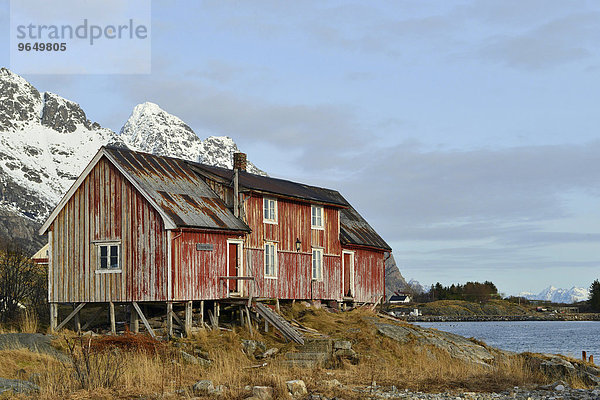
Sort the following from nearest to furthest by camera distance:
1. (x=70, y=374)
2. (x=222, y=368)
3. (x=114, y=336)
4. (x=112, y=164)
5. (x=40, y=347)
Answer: (x=70, y=374) → (x=222, y=368) → (x=40, y=347) → (x=114, y=336) → (x=112, y=164)

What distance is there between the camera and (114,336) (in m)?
30.8

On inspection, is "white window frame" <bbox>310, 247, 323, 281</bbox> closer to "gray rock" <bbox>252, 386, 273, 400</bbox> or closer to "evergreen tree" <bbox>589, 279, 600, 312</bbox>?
"gray rock" <bbox>252, 386, 273, 400</bbox>

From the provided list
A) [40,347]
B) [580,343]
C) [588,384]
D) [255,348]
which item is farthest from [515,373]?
[580,343]

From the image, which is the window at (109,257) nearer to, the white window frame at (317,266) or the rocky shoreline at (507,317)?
the white window frame at (317,266)

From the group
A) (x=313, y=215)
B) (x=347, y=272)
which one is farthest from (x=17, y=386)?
(x=347, y=272)

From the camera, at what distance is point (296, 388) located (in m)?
19.9

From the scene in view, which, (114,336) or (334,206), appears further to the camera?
(334,206)

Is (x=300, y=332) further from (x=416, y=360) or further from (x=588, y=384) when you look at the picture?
(x=588, y=384)

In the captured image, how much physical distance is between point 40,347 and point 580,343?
186 ft

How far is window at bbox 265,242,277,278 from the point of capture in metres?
38.0

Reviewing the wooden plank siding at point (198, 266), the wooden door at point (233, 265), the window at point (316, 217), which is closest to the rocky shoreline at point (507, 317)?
the window at point (316, 217)

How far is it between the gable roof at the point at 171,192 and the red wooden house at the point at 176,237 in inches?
2.7

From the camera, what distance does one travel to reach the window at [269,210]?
38406 millimetres

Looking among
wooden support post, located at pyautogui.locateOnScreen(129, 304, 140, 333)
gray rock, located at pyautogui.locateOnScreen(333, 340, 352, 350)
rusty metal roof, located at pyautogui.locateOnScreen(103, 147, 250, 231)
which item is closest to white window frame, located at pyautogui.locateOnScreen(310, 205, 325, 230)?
rusty metal roof, located at pyautogui.locateOnScreen(103, 147, 250, 231)
